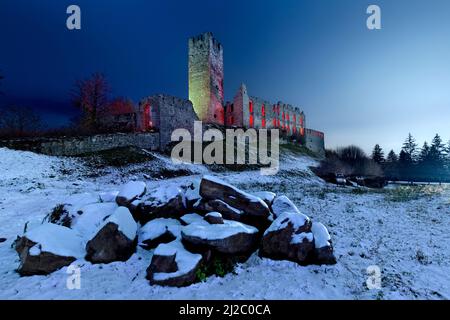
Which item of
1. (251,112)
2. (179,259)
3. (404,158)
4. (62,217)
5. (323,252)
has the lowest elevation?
(323,252)

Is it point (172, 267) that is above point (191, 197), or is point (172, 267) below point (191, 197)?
below

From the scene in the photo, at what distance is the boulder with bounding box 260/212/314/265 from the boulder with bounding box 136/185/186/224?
305 centimetres

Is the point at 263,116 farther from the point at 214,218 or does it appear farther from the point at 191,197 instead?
the point at 214,218

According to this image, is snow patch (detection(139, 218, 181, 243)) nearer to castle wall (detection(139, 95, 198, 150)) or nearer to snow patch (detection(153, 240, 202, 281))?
snow patch (detection(153, 240, 202, 281))

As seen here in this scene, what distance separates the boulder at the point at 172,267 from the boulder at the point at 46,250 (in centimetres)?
217

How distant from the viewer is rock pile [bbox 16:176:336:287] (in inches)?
216

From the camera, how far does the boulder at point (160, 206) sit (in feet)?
24.9

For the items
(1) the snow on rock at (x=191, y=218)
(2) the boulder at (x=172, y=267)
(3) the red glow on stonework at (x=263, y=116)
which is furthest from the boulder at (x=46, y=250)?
(3) the red glow on stonework at (x=263, y=116)

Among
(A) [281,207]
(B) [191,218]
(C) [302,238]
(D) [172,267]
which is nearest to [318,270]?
(C) [302,238]

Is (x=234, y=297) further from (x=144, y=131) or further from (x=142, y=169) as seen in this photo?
(x=144, y=131)

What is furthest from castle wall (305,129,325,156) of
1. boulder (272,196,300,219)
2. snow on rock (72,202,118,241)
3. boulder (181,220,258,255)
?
snow on rock (72,202,118,241)

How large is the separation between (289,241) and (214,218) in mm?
2159

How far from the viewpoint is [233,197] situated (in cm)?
753
